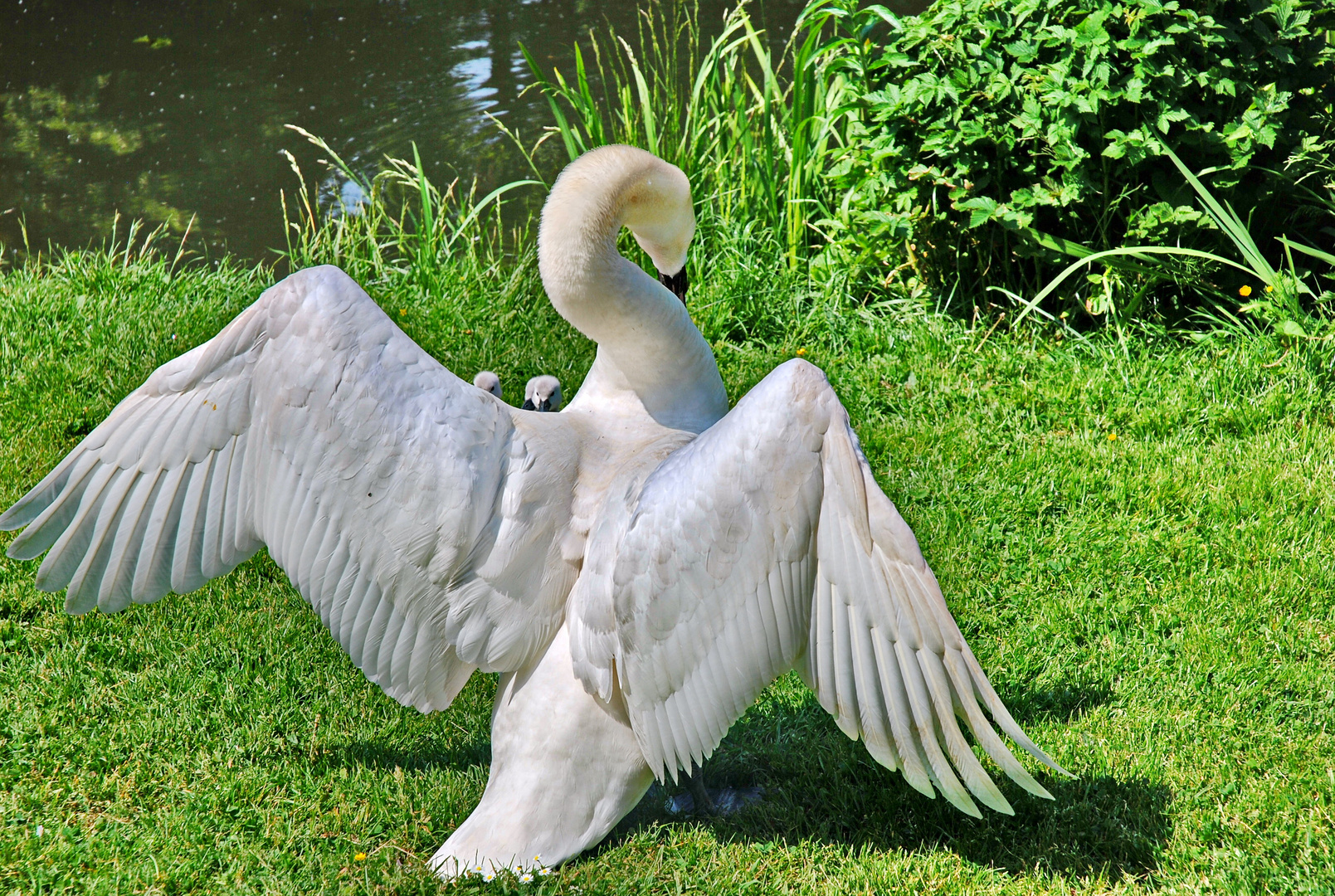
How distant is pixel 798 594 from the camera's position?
8.69ft

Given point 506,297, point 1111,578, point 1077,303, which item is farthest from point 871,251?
point 1111,578

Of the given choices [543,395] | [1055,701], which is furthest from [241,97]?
[1055,701]

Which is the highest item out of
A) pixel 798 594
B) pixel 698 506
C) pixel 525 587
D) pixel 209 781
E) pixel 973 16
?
pixel 973 16

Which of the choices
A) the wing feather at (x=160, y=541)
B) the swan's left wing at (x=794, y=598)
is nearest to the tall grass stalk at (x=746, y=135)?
the wing feather at (x=160, y=541)

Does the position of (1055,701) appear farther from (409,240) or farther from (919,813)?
(409,240)

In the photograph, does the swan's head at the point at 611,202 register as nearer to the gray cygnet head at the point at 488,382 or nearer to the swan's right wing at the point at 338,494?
the swan's right wing at the point at 338,494

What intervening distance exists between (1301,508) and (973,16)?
257cm

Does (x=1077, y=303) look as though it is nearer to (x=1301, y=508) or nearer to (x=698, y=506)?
(x=1301, y=508)

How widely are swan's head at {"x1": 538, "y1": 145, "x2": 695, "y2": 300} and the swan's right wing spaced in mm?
557

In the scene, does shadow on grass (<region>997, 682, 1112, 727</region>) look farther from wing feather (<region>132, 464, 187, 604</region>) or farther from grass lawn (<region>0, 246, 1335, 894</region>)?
wing feather (<region>132, 464, 187, 604</region>)

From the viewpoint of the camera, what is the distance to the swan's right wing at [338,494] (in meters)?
2.88

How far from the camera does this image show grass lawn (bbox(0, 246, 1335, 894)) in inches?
123

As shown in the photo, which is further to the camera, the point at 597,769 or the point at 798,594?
the point at 597,769

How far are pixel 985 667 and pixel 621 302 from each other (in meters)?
1.71
